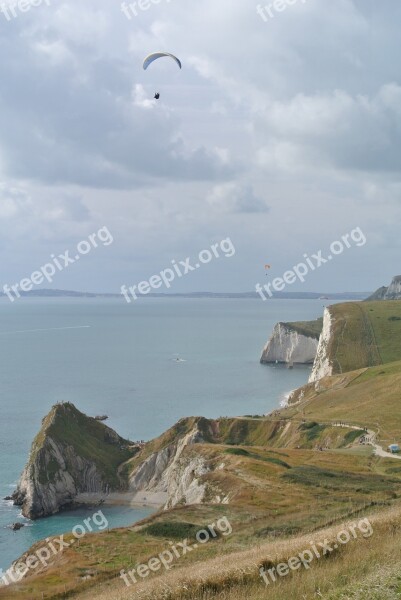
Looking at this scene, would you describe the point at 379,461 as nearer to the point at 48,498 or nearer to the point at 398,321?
the point at 48,498

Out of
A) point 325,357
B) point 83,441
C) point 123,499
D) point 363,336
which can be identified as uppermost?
point 363,336

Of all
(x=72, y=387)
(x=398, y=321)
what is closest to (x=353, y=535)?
(x=72, y=387)

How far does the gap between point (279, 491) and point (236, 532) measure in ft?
37.6

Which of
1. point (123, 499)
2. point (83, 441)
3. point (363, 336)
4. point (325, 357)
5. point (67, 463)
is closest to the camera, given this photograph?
point (123, 499)

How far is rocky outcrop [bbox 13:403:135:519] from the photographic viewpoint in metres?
76.4

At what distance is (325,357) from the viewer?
154 metres

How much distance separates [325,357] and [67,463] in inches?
3513

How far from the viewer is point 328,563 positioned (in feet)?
58.6

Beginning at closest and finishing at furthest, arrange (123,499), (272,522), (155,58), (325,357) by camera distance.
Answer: (272,522) < (155,58) < (123,499) < (325,357)

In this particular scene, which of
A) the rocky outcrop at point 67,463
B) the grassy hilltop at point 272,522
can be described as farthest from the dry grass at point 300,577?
the rocky outcrop at point 67,463

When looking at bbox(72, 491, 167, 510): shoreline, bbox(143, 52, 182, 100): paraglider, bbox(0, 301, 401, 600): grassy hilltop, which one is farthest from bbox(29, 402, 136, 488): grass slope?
bbox(143, 52, 182, 100): paraglider

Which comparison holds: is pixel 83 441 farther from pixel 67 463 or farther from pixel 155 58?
pixel 155 58

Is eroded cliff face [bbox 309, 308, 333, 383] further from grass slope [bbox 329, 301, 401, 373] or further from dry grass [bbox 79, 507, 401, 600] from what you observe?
dry grass [bbox 79, 507, 401, 600]

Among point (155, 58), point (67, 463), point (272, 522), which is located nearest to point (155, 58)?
point (155, 58)
